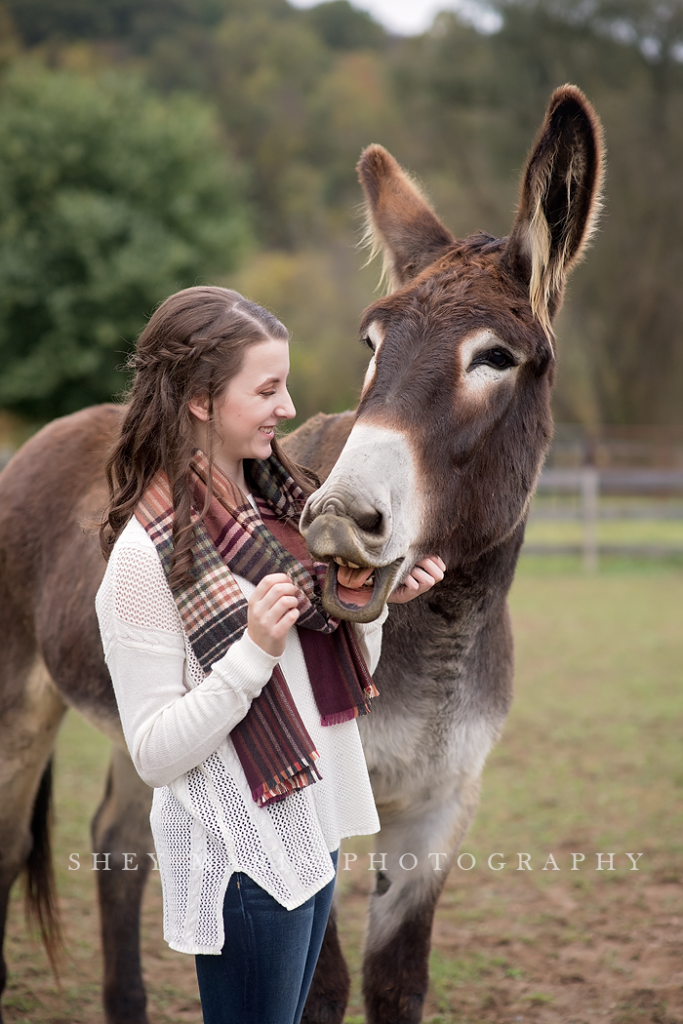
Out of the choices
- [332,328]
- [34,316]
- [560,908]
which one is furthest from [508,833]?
[332,328]

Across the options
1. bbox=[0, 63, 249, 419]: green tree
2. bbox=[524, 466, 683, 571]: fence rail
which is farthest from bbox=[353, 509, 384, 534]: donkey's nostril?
bbox=[0, 63, 249, 419]: green tree

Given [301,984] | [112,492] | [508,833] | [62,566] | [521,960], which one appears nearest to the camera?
[301,984]

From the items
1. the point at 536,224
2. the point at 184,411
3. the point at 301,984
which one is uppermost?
the point at 536,224

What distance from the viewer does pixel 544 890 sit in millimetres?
4043

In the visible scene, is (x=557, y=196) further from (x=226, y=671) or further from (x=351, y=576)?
(x=226, y=671)

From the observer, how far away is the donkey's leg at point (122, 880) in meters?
3.05

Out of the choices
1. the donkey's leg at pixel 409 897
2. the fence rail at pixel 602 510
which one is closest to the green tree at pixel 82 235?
the fence rail at pixel 602 510

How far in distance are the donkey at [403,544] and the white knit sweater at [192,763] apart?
11.6 inches

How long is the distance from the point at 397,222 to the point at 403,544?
125 cm

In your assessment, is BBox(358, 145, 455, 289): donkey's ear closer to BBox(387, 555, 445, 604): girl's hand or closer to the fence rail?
BBox(387, 555, 445, 604): girl's hand

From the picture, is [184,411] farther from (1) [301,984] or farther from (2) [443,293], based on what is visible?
(1) [301,984]

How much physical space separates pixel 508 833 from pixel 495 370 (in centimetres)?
327

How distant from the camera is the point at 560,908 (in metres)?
3.86

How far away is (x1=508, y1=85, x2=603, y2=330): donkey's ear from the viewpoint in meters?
2.12
